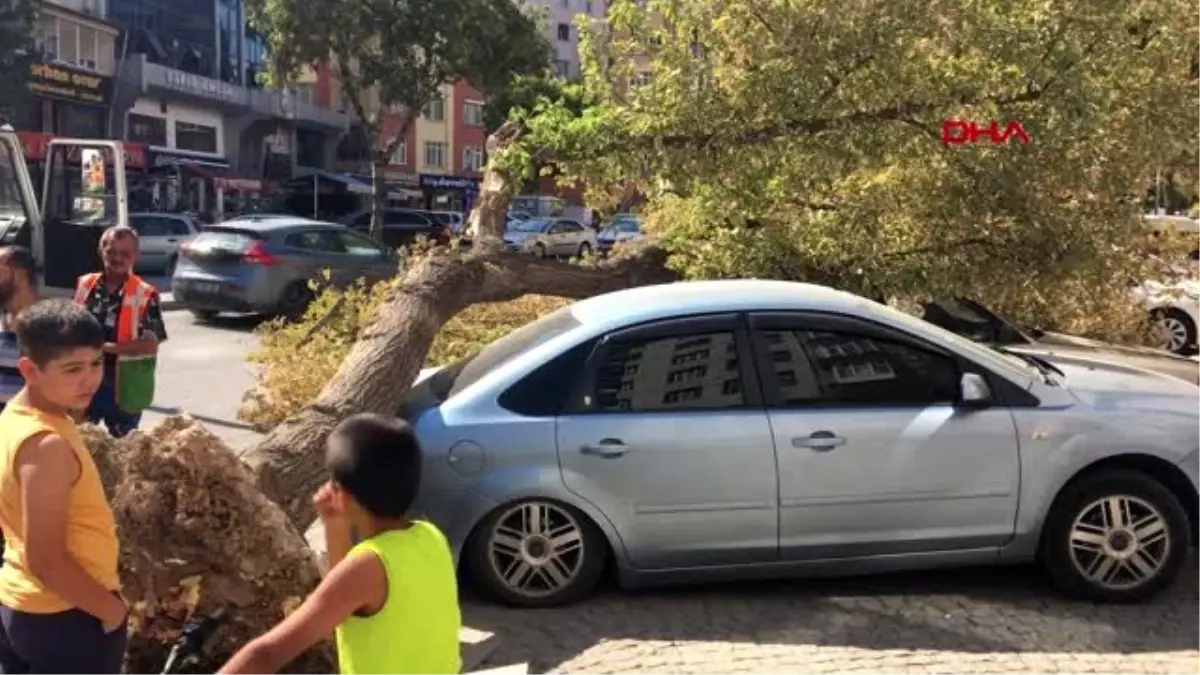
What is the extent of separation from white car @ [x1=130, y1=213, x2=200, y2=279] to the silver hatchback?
9.45 m

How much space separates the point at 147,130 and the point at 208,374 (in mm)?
34256

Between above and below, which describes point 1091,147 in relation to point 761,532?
above

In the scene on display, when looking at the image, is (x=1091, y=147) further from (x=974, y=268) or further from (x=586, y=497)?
(x=586, y=497)

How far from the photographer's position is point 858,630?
5.04m

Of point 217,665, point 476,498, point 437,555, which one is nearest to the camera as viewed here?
point 437,555

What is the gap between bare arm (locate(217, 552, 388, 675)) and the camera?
2.34m

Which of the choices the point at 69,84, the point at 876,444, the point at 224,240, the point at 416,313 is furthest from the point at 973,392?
the point at 69,84

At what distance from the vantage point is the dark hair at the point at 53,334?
282 cm

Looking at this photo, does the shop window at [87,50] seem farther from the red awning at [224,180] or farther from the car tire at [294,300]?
the car tire at [294,300]

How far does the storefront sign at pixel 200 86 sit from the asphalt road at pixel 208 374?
94.5 feet

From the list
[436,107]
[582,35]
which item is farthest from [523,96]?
[582,35]

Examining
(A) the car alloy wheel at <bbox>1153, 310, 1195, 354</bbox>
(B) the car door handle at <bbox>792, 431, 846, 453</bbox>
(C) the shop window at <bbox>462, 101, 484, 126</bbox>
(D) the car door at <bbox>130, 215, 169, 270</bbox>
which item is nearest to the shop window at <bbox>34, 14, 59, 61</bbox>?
(D) the car door at <bbox>130, 215, 169, 270</bbox>

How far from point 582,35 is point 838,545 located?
5.27 metres

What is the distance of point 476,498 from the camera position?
16.9 ft
